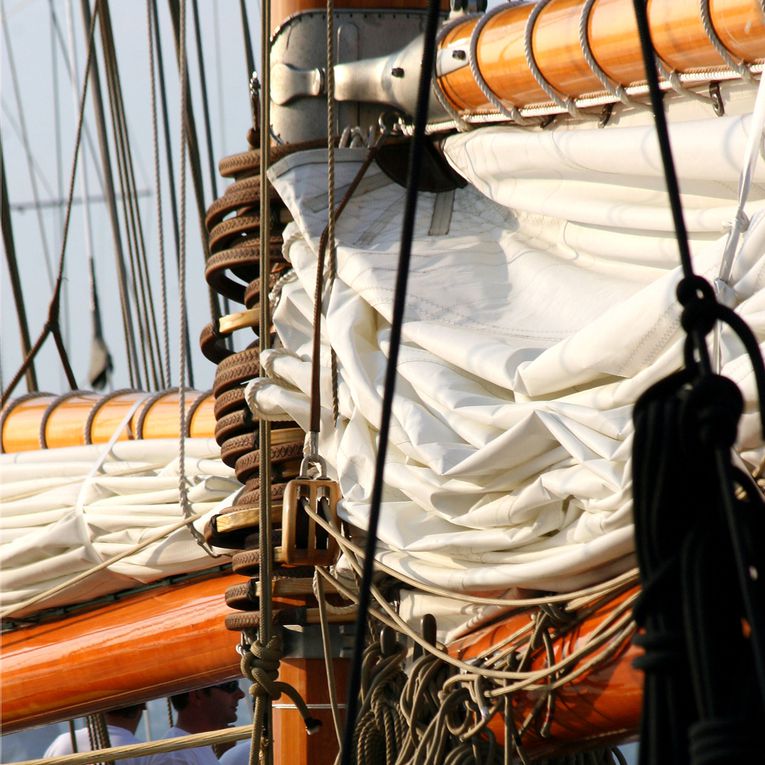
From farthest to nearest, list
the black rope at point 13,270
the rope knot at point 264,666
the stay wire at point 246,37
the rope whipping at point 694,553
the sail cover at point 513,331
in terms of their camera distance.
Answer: the stay wire at point 246,37 < the black rope at point 13,270 < the rope knot at point 264,666 < the sail cover at point 513,331 < the rope whipping at point 694,553

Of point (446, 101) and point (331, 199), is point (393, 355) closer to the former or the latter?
point (331, 199)

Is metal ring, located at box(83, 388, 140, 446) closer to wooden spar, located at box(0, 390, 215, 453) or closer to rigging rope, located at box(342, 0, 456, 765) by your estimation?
wooden spar, located at box(0, 390, 215, 453)

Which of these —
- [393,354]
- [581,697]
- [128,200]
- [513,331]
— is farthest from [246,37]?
[393,354]

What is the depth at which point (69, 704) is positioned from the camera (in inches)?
128

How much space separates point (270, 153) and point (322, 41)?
A: 0.31 m

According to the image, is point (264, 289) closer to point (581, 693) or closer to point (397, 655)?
point (397, 655)

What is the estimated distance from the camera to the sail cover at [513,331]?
5.79 ft

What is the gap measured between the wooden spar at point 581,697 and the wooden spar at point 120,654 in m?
0.91

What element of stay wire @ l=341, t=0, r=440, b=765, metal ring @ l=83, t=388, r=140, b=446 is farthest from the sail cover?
metal ring @ l=83, t=388, r=140, b=446

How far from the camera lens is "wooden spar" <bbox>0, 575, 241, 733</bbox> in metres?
2.89

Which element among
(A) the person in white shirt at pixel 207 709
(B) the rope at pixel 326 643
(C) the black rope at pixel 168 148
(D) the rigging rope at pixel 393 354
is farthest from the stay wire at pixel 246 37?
(D) the rigging rope at pixel 393 354

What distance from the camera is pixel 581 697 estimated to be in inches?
74.6

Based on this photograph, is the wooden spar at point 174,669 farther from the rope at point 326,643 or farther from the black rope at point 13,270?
the black rope at point 13,270

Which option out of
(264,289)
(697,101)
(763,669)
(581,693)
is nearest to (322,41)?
(264,289)
